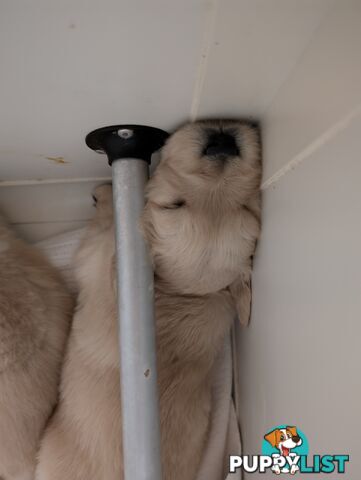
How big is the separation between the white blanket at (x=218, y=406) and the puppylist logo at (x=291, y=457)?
36 cm

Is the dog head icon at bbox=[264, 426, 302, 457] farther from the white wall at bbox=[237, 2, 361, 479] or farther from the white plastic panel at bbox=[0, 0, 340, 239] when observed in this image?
the white plastic panel at bbox=[0, 0, 340, 239]

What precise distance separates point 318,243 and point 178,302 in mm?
646

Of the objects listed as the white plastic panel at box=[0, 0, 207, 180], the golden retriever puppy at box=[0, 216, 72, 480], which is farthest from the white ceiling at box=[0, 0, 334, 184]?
the golden retriever puppy at box=[0, 216, 72, 480]

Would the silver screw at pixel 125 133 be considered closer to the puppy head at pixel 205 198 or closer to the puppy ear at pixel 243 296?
the puppy head at pixel 205 198

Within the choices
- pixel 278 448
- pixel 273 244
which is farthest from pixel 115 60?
pixel 278 448

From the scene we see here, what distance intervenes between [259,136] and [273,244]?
30cm

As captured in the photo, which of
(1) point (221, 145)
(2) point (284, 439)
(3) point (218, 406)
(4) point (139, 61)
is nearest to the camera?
(4) point (139, 61)

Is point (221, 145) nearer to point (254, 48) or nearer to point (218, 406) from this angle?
Result: point (254, 48)

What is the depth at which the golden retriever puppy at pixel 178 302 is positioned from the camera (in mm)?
1060

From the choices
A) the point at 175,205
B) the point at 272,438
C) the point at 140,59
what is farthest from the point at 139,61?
the point at 272,438

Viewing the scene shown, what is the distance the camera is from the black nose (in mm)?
1028

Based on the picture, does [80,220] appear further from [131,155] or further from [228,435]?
[228,435]

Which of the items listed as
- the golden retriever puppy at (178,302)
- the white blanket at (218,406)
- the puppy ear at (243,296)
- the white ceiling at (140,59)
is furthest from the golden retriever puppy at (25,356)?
the puppy ear at (243,296)

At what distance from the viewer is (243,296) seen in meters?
1.21
